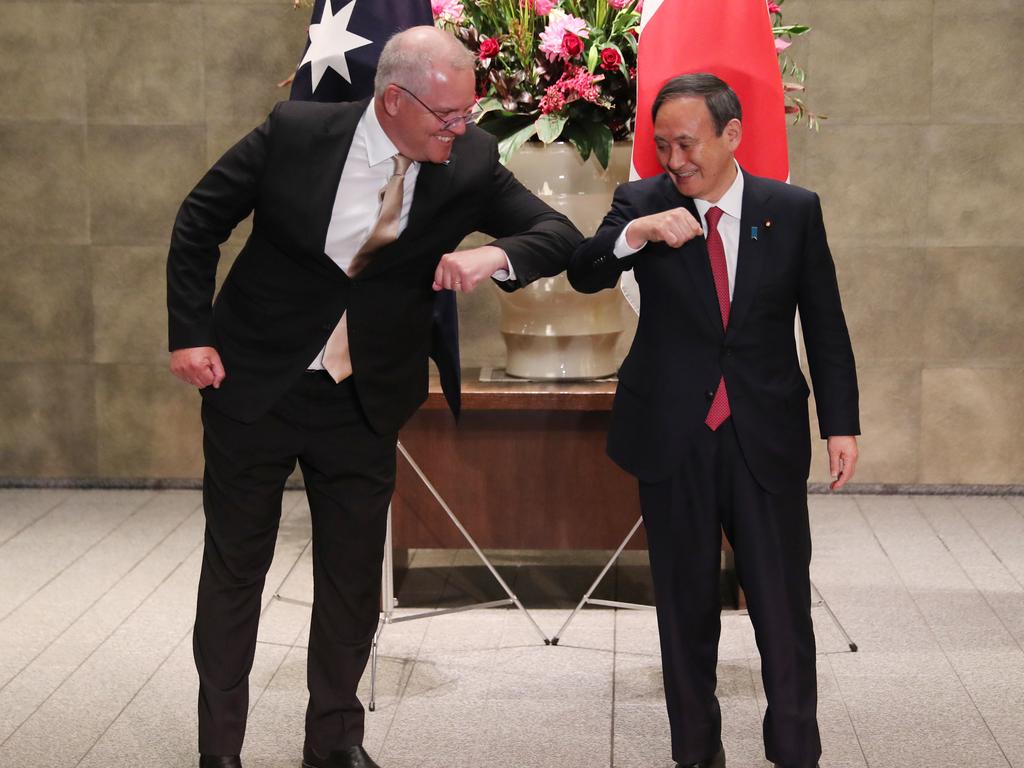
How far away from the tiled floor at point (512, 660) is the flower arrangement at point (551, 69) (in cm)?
145

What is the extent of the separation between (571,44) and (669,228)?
1.32 metres

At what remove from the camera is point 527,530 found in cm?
415

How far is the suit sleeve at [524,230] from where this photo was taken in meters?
2.52

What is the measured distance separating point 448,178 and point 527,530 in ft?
5.75

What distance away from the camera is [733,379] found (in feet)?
8.71

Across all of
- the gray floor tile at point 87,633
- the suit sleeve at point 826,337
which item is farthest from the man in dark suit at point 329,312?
the gray floor tile at point 87,633

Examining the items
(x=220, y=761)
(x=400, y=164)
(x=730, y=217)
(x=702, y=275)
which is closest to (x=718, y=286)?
(x=702, y=275)

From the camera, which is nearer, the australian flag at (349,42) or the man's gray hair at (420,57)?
the man's gray hair at (420,57)

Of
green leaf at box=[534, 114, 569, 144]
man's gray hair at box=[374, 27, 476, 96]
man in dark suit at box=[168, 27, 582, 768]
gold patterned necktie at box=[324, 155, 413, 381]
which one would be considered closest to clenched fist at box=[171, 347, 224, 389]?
man in dark suit at box=[168, 27, 582, 768]

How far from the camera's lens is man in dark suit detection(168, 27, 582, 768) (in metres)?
2.56

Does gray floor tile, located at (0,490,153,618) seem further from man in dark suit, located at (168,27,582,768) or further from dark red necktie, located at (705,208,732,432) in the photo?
→ dark red necktie, located at (705,208,732,432)

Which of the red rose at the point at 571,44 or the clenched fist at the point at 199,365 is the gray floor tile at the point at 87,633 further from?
the red rose at the point at 571,44

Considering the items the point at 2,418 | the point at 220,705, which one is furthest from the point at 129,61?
the point at 220,705

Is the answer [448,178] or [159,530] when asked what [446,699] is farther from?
[159,530]
